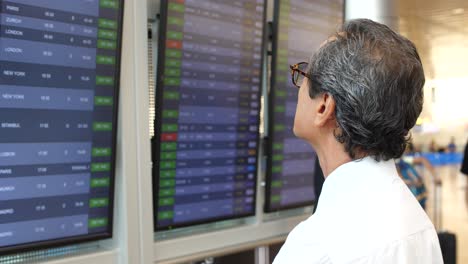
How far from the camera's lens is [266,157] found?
251cm

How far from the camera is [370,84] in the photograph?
110 cm

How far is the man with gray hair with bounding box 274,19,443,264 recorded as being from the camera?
40.6 inches

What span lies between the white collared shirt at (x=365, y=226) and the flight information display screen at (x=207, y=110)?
3.39 feet

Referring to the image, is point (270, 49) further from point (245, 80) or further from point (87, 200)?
point (87, 200)

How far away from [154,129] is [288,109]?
0.83 metres

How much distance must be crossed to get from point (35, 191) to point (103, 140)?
0.30 meters

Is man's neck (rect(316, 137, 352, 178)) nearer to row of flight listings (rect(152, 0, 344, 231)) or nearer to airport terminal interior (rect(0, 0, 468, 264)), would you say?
airport terminal interior (rect(0, 0, 468, 264))

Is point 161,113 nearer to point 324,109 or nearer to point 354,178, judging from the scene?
point 324,109

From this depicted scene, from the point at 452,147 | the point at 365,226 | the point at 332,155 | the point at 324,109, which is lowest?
the point at 452,147

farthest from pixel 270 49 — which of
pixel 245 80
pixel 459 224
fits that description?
pixel 459 224

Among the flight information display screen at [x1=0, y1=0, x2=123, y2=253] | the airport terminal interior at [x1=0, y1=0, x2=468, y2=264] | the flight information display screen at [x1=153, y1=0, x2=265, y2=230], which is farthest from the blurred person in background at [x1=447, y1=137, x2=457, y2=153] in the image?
the flight information display screen at [x1=0, y1=0, x2=123, y2=253]

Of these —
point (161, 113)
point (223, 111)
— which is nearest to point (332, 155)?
point (161, 113)

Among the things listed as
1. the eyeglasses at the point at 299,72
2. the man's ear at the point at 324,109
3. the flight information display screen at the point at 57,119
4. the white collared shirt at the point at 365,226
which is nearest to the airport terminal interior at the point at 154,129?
the flight information display screen at the point at 57,119

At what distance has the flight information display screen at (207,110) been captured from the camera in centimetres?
205
